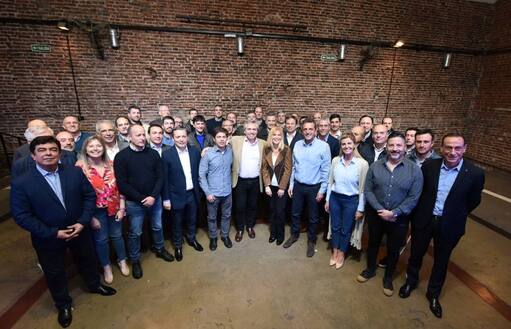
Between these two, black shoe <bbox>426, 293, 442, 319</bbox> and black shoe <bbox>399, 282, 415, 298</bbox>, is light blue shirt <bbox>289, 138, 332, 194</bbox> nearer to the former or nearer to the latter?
black shoe <bbox>399, 282, 415, 298</bbox>

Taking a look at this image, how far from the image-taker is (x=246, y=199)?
3.67 meters

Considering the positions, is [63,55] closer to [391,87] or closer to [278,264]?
[278,264]

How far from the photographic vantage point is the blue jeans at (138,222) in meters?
2.86

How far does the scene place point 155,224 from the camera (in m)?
3.16

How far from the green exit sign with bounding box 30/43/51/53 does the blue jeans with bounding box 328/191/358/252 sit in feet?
21.2

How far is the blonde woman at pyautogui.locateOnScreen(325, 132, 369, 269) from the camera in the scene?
9.46ft

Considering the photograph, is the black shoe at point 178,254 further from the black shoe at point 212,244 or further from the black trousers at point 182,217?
the black shoe at point 212,244

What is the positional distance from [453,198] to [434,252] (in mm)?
617

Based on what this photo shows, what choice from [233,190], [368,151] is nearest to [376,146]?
[368,151]

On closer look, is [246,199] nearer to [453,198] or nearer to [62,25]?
[453,198]

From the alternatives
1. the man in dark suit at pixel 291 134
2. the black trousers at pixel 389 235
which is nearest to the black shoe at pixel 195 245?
the man in dark suit at pixel 291 134

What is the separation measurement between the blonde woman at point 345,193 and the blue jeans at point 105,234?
8.16 ft

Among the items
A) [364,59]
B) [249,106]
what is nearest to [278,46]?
[249,106]

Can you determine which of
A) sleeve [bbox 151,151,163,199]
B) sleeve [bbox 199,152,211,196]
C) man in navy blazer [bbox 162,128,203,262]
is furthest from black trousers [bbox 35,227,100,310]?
sleeve [bbox 199,152,211,196]
